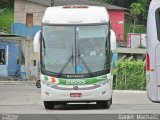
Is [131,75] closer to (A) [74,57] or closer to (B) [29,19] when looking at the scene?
(A) [74,57]

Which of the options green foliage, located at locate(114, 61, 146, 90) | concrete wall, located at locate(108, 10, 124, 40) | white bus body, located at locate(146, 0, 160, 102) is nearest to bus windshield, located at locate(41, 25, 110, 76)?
white bus body, located at locate(146, 0, 160, 102)

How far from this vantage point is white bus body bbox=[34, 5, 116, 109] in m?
22.0

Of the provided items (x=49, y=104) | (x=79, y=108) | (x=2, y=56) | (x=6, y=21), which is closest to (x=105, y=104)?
(x=79, y=108)

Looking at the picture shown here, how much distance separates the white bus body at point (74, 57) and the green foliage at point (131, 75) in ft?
63.8

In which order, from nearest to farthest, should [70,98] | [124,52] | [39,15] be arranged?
1. [70,98]
2. [124,52]
3. [39,15]

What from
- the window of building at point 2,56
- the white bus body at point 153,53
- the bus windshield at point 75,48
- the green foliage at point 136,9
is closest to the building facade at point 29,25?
the window of building at point 2,56

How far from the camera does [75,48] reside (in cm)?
2266

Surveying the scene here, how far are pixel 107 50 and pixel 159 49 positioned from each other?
7067 mm

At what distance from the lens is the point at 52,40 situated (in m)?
22.7

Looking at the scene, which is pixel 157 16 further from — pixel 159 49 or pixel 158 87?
pixel 158 87

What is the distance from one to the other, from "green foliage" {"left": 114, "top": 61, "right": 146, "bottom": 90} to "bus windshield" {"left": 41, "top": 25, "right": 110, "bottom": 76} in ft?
65.1

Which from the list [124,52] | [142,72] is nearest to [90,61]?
[142,72]

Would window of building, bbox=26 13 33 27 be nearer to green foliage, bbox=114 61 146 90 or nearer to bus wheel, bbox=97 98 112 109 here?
green foliage, bbox=114 61 146 90

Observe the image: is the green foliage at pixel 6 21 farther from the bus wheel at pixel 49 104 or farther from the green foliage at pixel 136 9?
the bus wheel at pixel 49 104
